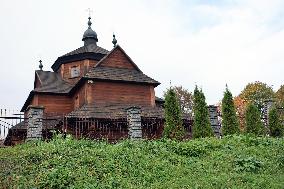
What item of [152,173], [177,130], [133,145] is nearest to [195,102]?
[177,130]

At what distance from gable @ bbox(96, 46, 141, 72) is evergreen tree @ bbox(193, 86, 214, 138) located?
903cm

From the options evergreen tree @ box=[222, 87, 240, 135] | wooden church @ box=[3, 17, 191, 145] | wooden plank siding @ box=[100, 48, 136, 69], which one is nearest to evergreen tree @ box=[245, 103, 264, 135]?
evergreen tree @ box=[222, 87, 240, 135]

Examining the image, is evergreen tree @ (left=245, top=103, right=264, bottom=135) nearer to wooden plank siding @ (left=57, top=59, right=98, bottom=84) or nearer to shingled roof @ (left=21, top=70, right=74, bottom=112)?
wooden plank siding @ (left=57, top=59, right=98, bottom=84)

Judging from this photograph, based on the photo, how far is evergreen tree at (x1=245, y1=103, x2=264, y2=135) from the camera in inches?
749

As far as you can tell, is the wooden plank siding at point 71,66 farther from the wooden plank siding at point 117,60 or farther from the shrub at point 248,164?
the shrub at point 248,164

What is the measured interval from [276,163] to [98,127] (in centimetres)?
1209

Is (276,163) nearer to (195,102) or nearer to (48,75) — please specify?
(195,102)

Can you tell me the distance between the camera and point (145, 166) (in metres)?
10.8

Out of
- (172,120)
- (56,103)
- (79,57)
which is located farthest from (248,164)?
(79,57)

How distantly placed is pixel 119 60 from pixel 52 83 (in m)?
5.71

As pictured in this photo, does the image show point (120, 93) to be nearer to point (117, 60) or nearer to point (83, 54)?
point (117, 60)

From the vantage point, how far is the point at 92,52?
91.6ft

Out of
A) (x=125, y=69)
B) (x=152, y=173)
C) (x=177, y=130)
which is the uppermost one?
(x=125, y=69)

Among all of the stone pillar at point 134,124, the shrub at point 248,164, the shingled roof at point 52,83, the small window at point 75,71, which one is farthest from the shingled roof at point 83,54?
the shrub at point 248,164
